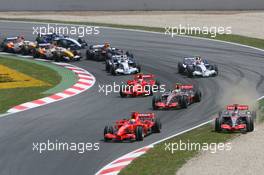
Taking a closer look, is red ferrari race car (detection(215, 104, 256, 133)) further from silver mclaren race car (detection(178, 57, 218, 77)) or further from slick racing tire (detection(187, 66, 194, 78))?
A: slick racing tire (detection(187, 66, 194, 78))

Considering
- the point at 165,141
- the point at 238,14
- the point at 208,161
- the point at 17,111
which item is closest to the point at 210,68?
the point at 17,111

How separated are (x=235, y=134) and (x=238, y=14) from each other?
4241cm

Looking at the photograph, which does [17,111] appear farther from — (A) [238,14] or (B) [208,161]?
(A) [238,14]

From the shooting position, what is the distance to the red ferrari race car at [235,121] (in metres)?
28.7

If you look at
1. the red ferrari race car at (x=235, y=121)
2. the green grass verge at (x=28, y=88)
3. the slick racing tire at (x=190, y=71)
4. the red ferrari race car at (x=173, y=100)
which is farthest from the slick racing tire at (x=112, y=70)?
the red ferrari race car at (x=235, y=121)

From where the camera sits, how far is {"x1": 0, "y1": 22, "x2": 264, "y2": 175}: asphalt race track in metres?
26.1

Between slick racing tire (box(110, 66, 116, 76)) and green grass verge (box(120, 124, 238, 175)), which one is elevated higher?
green grass verge (box(120, 124, 238, 175))
